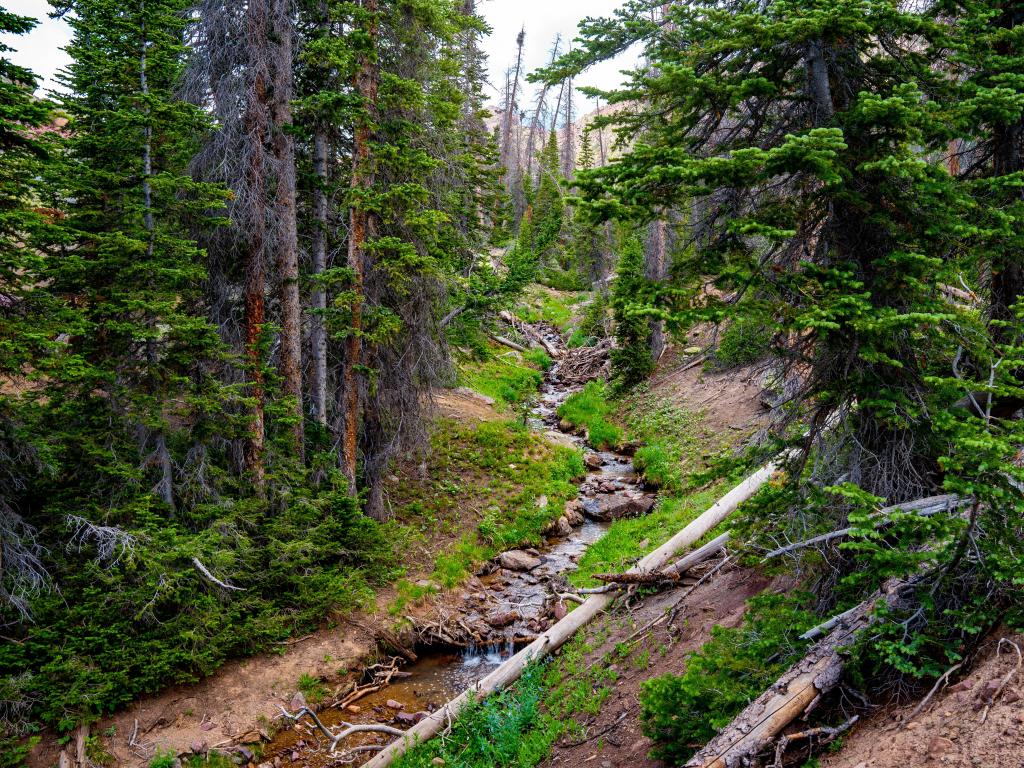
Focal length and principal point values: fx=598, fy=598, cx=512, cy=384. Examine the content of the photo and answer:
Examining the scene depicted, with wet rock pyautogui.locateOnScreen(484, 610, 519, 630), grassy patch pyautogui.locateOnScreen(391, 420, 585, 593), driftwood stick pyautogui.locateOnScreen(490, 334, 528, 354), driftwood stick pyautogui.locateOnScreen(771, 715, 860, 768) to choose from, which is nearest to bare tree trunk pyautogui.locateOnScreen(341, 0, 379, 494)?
grassy patch pyautogui.locateOnScreen(391, 420, 585, 593)

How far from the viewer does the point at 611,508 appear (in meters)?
15.9

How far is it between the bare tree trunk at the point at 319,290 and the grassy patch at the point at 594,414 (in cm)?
1080

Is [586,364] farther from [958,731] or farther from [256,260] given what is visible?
[958,731]

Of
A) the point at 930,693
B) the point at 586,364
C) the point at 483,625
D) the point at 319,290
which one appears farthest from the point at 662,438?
the point at 930,693

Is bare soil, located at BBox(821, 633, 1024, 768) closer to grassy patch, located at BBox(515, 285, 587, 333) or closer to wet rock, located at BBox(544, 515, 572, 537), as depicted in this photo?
wet rock, located at BBox(544, 515, 572, 537)

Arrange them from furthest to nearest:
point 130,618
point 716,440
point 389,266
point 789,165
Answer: point 716,440 < point 389,266 < point 130,618 < point 789,165

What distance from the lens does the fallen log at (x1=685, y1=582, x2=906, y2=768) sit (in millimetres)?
4562

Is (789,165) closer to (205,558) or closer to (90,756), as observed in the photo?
(205,558)

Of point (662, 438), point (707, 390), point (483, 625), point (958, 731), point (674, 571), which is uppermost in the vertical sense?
point (707, 390)

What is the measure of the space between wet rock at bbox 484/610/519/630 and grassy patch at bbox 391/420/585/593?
141cm

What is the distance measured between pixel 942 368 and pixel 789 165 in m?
2.38

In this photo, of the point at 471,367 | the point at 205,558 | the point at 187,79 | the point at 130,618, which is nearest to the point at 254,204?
the point at 187,79

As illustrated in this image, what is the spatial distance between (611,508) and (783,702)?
36.9 feet

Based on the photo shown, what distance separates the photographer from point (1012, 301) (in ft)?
22.3
